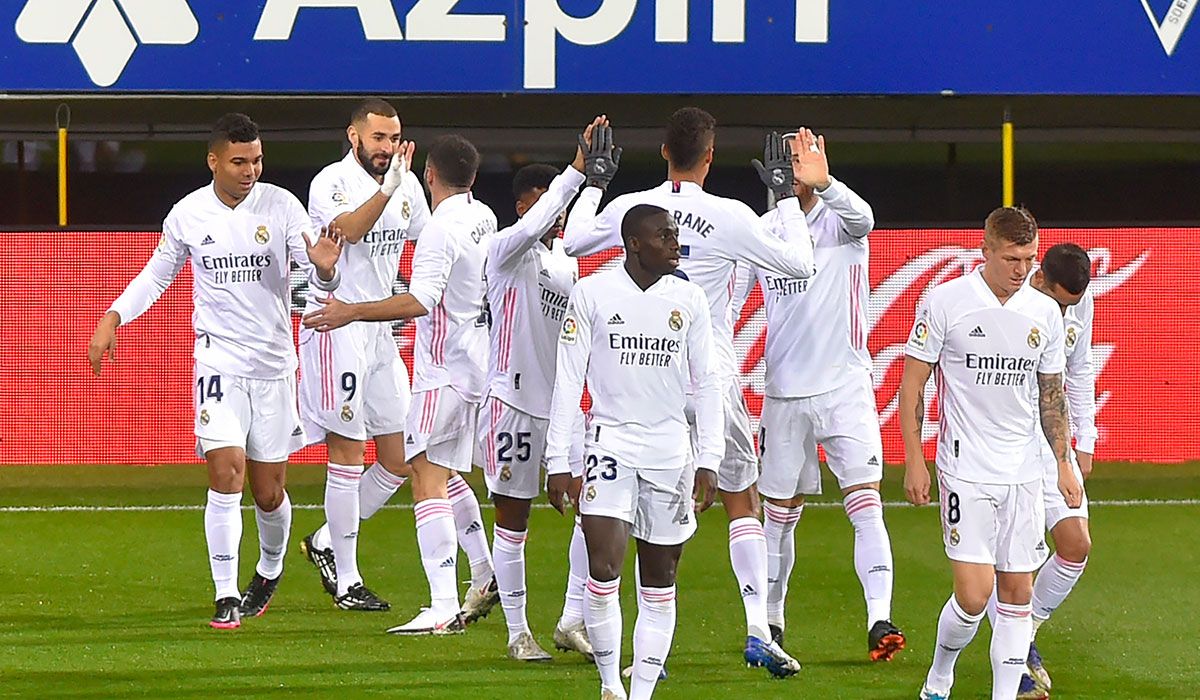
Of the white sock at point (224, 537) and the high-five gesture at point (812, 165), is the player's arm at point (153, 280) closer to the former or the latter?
the white sock at point (224, 537)

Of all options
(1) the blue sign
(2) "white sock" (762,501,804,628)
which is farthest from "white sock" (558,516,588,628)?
(1) the blue sign

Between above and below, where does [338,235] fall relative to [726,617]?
above

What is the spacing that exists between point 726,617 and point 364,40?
7042 mm

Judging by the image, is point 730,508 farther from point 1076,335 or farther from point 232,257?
point 232,257

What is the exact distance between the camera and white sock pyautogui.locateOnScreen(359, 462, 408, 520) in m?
8.65

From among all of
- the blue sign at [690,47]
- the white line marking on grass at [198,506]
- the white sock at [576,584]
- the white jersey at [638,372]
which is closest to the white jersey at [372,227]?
the white sock at [576,584]

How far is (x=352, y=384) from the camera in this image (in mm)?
8219

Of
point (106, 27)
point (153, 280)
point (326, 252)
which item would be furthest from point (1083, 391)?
point (106, 27)

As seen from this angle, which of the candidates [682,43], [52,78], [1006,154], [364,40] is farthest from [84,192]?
[1006,154]

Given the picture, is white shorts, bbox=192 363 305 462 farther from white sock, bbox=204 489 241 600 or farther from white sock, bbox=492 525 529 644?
white sock, bbox=492 525 529 644

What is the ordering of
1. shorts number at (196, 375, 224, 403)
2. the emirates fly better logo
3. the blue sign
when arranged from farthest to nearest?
the blue sign
the emirates fly better logo
shorts number at (196, 375, 224, 403)

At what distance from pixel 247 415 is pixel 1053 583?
3435 millimetres

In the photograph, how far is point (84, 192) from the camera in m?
16.2

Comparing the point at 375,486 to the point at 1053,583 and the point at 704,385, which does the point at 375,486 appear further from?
the point at 1053,583
